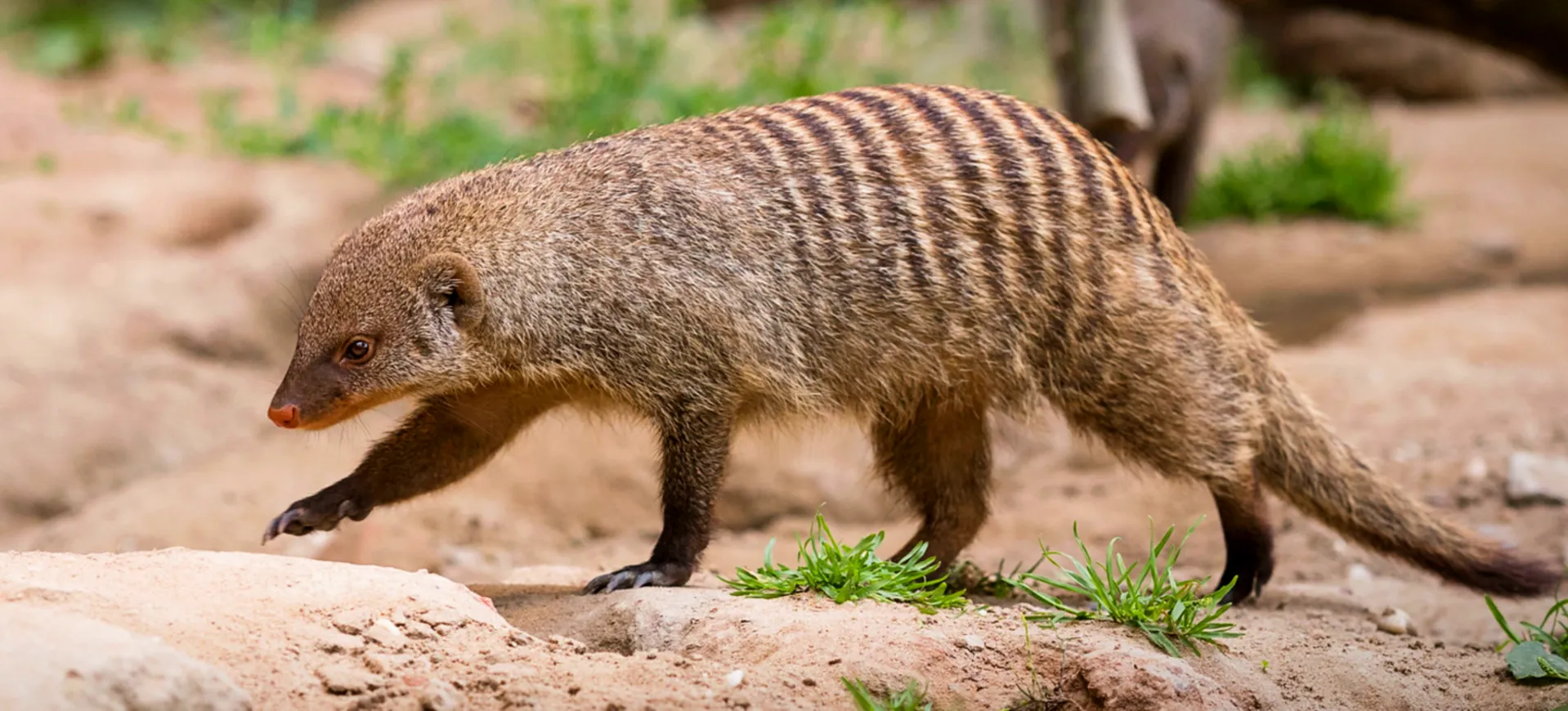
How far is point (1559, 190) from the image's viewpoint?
8.81 meters

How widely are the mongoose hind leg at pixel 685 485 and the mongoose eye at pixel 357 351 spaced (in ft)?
2.01

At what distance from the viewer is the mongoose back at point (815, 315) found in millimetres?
3090

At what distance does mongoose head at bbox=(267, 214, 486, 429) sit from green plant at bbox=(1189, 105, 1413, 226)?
5.79 m

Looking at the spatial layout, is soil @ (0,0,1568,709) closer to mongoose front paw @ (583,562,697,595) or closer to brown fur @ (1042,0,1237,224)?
mongoose front paw @ (583,562,697,595)

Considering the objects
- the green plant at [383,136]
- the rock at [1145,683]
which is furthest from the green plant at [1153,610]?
the green plant at [383,136]

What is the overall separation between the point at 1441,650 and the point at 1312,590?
0.69m

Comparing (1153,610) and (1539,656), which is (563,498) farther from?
(1539,656)

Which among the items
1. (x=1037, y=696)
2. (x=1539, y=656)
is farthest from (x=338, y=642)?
(x=1539, y=656)

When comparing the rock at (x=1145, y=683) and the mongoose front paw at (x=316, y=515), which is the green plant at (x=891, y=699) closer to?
the rock at (x=1145, y=683)

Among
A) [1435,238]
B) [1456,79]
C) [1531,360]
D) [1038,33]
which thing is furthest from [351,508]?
[1456,79]

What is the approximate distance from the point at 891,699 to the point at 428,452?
56.3 inches

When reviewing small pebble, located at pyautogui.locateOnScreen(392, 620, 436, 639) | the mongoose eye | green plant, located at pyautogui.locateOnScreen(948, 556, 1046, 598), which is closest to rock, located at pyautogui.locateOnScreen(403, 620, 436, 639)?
small pebble, located at pyautogui.locateOnScreen(392, 620, 436, 639)

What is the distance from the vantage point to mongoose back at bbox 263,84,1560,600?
10.1 feet

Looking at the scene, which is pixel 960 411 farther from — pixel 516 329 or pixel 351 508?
pixel 351 508
